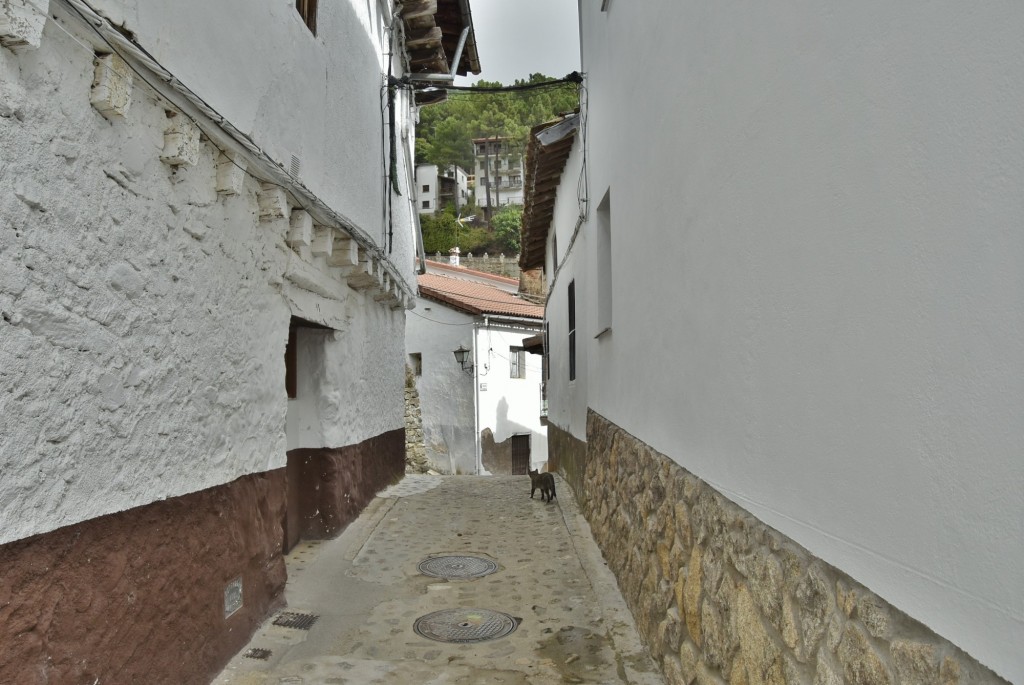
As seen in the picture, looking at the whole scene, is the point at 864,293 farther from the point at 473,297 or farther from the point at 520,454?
the point at 520,454

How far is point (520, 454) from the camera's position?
22109 mm

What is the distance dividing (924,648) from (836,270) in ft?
2.86

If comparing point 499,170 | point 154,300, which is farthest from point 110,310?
point 499,170

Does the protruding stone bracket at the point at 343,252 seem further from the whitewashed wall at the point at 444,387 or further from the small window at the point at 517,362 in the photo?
the small window at the point at 517,362

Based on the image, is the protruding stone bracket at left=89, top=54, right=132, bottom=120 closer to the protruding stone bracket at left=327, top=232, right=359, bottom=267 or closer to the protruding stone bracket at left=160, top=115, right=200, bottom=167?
the protruding stone bracket at left=160, top=115, right=200, bottom=167

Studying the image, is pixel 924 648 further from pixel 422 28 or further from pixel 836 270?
pixel 422 28

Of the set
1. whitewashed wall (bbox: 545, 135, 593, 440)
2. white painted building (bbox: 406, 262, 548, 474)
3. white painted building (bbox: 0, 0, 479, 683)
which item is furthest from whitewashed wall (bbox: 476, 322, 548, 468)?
white painted building (bbox: 0, 0, 479, 683)

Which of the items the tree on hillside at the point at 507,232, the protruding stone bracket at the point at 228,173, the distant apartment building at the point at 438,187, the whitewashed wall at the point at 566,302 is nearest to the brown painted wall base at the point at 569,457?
the whitewashed wall at the point at 566,302

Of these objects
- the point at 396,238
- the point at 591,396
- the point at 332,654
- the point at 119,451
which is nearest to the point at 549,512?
the point at 591,396

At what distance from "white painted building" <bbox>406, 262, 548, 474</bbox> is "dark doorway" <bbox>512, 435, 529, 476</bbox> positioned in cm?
3

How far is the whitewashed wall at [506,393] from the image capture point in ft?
66.6

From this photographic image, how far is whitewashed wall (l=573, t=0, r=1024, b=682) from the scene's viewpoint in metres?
1.24

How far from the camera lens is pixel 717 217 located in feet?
9.42

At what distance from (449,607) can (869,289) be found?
422 centimetres
